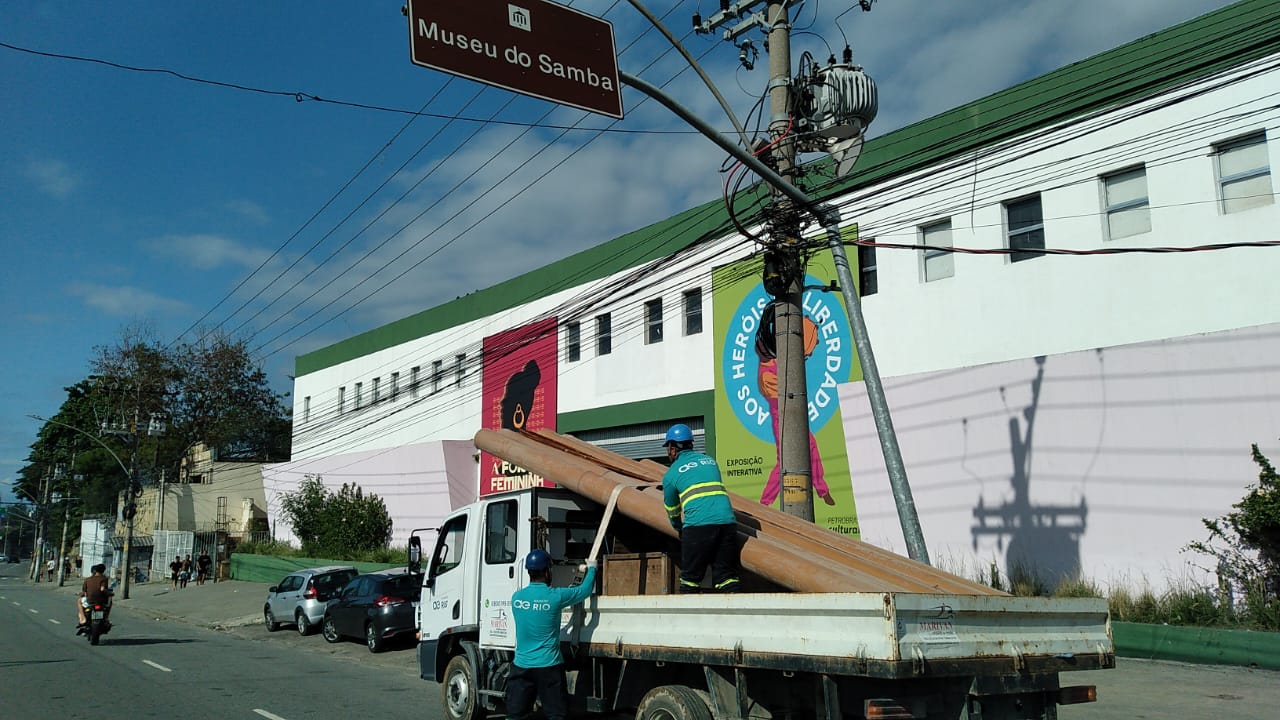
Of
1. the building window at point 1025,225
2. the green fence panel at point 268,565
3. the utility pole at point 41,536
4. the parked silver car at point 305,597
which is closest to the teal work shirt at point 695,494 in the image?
the building window at point 1025,225

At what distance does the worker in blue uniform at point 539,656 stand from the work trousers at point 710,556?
1.03 m

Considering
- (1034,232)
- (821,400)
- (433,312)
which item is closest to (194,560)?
(433,312)

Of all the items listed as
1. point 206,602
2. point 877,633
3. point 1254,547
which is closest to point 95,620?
point 206,602

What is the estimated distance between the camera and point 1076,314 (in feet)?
51.1

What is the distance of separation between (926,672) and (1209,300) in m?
11.5

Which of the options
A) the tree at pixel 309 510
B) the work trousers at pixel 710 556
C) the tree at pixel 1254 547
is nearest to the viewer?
the work trousers at pixel 710 556

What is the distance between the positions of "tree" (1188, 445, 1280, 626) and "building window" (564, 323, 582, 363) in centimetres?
1740

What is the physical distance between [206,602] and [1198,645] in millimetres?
30673

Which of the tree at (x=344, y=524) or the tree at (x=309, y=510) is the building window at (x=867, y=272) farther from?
the tree at (x=309, y=510)

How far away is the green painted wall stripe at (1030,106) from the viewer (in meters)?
14.0

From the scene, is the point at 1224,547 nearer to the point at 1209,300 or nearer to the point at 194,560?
the point at 1209,300

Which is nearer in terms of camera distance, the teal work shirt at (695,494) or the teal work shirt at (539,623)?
the teal work shirt at (695,494)

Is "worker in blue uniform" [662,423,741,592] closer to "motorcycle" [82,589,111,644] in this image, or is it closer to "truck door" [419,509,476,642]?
"truck door" [419,509,476,642]

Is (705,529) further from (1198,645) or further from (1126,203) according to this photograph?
(1126,203)
